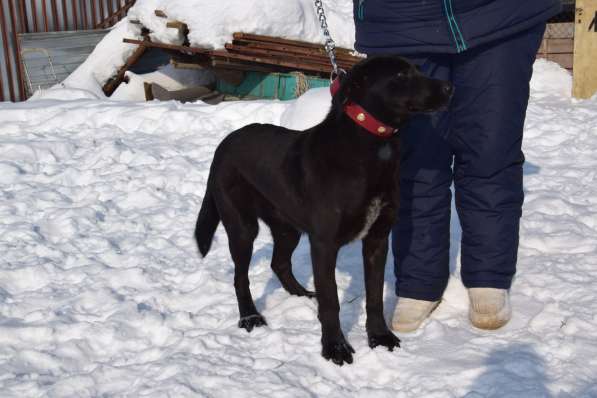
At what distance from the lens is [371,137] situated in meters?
2.42

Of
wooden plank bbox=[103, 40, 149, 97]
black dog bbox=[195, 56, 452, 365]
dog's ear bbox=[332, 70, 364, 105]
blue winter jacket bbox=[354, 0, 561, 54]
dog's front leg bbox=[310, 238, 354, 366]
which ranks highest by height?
blue winter jacket bbox=[354, 0, 561, 54]

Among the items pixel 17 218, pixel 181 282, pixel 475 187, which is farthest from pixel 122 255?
pixel 475 187

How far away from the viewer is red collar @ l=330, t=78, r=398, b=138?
240 cm

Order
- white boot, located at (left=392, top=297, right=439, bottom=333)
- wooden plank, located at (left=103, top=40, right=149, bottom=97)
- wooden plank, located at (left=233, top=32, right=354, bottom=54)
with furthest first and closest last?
wooden plank, located at (left=103, top=40, right=149, bottom=97) → wooden plank, located at (left=233, top=32, right=354, bottom=54) → white boot, located at (left=392, top=297, right=439, bottom=333)

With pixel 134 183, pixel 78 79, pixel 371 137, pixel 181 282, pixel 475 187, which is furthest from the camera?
pixel 78 79

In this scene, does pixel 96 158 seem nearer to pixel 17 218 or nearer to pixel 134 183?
pixel 134 183

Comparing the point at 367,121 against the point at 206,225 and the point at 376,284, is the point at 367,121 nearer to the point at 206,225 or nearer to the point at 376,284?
the point at 376,284

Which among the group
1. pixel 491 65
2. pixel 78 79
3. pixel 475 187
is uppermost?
pixel 491 65

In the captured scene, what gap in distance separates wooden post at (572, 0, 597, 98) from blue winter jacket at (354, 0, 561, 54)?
5.76 metres

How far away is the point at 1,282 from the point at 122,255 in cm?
62

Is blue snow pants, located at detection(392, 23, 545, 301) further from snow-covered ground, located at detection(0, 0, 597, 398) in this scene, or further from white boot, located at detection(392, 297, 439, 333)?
snow-covered ground, located at detection(0, 0, 597, 398)

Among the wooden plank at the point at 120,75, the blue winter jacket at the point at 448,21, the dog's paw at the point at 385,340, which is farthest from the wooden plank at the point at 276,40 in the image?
the dog's paw at the point at 385,340

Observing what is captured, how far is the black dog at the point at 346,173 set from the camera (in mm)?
2398

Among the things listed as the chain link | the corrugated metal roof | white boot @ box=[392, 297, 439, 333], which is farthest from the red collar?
the corrugated metal roof
